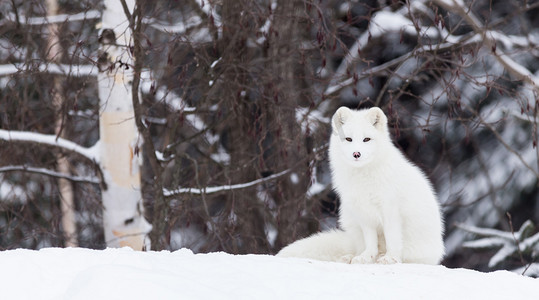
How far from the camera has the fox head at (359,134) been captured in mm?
4379

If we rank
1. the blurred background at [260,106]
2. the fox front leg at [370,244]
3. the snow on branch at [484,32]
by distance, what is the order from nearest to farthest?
the fox front leg at [370,244] < the blurred background at [260,106] < the snow on branch at [484,32]

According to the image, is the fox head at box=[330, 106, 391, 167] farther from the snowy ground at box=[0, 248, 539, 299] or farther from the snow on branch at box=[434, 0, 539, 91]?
the snow on branch at box=[434, 0, 539, 91]

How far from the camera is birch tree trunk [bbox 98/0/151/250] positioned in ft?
20.6

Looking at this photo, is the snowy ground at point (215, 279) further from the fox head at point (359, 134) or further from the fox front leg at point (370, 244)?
the fox head at point (359, 134)

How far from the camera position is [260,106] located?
7.51 m

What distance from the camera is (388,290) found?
10.9 ft

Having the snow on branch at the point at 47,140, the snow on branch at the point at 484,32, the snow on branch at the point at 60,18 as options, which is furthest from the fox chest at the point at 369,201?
the snow on branch at the point at 60,18

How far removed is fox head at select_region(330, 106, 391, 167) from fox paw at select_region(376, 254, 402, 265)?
593 millimetres

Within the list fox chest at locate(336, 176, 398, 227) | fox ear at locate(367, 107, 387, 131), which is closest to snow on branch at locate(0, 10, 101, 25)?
fox ear at locate(367, 107, 387, 131)

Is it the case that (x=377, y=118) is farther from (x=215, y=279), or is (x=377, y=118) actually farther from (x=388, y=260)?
(x=215, y=279)

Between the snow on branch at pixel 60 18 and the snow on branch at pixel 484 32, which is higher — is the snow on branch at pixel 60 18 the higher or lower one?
the higher one

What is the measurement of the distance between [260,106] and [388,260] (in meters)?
3.48

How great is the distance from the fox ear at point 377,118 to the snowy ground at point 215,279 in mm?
1059

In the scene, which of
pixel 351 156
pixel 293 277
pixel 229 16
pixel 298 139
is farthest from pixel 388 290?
pixel 229 16
